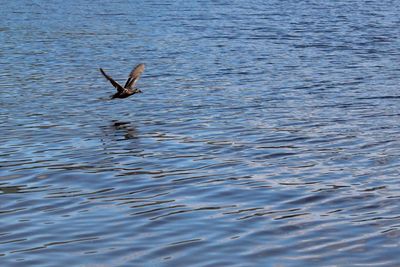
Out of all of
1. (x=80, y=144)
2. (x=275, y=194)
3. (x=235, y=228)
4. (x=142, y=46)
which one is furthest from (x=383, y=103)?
(x=142, y=46)

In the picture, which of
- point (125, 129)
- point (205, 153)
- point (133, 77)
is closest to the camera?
point (205, 153)

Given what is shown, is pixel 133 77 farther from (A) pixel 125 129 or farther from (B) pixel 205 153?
(B) pixel 205 153

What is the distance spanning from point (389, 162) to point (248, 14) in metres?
26.9

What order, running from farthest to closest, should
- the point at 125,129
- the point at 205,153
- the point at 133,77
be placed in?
1. the point at 133,77
2. the point at 125,129
3. the point at 205,153

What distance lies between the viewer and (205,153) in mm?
13250

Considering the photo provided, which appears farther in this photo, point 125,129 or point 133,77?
point 133,77

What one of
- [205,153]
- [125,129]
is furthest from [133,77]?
[205,153]

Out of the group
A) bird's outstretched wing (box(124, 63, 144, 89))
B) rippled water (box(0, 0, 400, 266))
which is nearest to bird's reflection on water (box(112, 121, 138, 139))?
rippled water (box(0, 0, 400, 266))

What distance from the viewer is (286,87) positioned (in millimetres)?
20156

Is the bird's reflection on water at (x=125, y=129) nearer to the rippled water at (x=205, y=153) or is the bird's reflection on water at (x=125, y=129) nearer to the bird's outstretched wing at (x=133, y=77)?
the rippled water at (x=205, y=153)

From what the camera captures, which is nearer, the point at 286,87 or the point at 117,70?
the point at 286,87

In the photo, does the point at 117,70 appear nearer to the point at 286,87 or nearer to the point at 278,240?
the point at 286,87

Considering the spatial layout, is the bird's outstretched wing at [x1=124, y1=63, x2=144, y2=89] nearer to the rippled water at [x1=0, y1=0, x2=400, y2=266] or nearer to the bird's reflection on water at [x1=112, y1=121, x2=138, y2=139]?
the rippled water at [x1=0, y1=0, x2=400, y2=266]

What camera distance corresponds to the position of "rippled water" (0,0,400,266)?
29.0 feet
